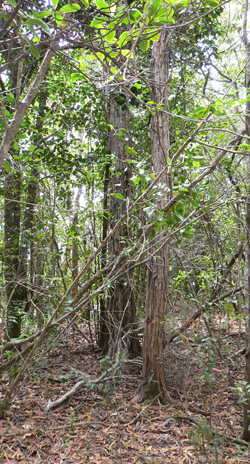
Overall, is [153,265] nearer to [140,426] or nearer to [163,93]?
[140,426]

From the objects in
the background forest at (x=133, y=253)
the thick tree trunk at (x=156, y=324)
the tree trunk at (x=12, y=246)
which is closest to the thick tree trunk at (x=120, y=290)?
the background forest at (x=133, y=253)

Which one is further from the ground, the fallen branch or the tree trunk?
the tree trunk

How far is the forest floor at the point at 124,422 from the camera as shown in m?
3.08

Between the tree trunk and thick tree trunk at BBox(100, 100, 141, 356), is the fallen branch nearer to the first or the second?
thick tree trunk at BBox(100, 100, 141, 356)

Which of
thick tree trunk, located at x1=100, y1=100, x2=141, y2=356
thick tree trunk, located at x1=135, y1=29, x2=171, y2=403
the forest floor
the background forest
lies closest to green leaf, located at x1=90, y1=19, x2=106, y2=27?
the background forest

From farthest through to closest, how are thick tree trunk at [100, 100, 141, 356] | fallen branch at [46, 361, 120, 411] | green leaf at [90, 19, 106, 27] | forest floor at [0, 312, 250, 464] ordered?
1. thick tree trunk at [100, 100, 141, 356]
2. fallen branch at [46, 361, 120, 411]
3. forest floor at [0, 312, 250, 464]
4. green leaf at [90, 19, 106, 27]

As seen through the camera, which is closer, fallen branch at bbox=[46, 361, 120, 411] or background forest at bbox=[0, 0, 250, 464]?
background forest at bbox=[0, 0, 250, 464]

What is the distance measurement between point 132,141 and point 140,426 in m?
3.90

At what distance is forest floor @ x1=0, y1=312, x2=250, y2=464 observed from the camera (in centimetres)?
308

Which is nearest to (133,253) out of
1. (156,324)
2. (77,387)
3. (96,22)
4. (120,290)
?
(156,324)

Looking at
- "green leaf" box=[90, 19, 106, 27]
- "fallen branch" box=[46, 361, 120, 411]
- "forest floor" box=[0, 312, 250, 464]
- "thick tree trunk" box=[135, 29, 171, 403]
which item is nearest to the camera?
"green leaf" box=[90, 19, 106, 27]

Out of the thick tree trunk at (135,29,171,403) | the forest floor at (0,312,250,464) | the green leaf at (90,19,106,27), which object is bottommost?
the forest floor at (0,312,250,464)

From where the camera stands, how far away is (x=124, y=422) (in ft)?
12.4

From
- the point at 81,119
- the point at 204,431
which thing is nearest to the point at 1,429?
the point at 204,431
